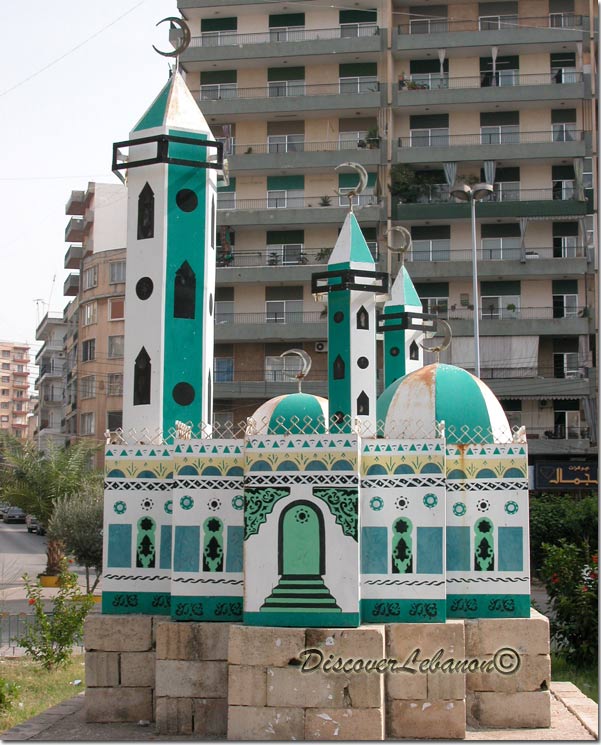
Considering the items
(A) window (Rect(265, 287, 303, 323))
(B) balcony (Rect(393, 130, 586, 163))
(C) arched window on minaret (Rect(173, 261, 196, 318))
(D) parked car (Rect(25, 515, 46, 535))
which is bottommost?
(D) parked car (Rect(25, 515, 46, 535))

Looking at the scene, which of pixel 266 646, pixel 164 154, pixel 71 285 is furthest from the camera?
pixel 71 285

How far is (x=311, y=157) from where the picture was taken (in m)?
37.3

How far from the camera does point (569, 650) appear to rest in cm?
1662

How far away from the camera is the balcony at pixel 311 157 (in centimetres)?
3716

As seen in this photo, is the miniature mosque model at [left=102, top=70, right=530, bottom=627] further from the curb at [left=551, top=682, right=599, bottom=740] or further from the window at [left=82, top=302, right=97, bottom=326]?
the window at [left=82, top=302, right=97, bottom=326]

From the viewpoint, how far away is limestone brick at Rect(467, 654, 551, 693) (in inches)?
460

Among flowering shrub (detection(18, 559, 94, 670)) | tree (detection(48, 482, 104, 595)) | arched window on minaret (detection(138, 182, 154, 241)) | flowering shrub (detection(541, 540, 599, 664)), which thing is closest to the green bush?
flowering shrub (detection(541, 540, 599, 664))

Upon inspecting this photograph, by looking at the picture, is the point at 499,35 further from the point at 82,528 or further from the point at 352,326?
the point at 352,326

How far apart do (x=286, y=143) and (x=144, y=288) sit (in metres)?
26.2

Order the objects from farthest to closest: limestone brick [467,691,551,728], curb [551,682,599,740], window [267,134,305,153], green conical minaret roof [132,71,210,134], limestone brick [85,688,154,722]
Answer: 1. window [267,134,305,153]
2. green conical minaret roof [132,71,210,134]
3. limestone brick [85,688,154,722]
4. limestone brick [467,691,551,728]
5. curb [551,682,599,740]

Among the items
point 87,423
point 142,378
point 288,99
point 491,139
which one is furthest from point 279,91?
point 142,378

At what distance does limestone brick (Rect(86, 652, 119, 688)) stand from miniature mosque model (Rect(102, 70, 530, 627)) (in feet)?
1.85

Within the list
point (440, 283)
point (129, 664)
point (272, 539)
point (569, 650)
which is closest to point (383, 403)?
point (272, 539)

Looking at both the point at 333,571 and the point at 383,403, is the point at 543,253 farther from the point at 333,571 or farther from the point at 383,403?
the point at 333,571
